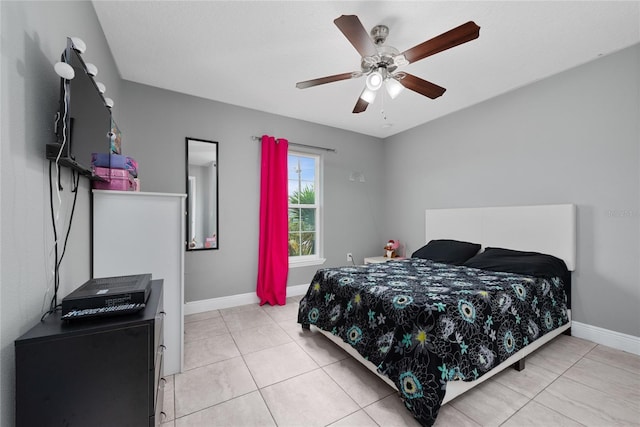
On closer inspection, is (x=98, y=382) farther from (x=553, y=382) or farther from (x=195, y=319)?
(x=553, y=382)

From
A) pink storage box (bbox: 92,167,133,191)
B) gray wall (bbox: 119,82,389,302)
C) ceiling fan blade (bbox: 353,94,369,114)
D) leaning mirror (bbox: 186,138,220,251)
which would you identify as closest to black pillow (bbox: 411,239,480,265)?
gray wall (bbox: 119,82,389,302)

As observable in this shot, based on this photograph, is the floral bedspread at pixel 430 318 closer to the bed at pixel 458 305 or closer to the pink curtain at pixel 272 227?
the bed at pixel 458 305

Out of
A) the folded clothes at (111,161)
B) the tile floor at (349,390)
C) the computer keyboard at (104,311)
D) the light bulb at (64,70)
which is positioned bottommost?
the tile floor at (349,390)

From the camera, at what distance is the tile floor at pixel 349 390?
147 cm

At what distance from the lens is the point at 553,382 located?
179 cm

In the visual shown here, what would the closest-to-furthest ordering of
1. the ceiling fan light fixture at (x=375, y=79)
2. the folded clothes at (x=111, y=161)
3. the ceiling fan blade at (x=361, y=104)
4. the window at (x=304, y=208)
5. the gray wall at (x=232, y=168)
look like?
the folded clothes at (x=111, y=161) < the ceiling fan light fixture at (x=375, y=79) < the ceiling fan blade at (x=361, y=104) < the gray wall at (x=232, y=168) < the window at (x=304, y=208)

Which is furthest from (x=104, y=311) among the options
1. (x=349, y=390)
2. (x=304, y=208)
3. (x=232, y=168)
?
(x=304, y=208)

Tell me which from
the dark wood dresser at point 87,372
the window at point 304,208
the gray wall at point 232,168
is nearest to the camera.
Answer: the dark wood dresser at point 87,372

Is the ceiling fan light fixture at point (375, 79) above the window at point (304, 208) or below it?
above

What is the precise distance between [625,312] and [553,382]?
3.71 feet

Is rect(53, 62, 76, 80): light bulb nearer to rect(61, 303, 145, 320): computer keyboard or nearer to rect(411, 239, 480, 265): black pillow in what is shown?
rect(61, 303, 145, 320): computer keyboard

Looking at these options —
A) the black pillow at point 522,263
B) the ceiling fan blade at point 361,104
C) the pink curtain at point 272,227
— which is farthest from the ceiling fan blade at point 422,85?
the pink curtain at point 272,227

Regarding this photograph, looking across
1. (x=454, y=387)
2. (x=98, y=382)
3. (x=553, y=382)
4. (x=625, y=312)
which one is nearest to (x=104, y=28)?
(x=98, y=382)

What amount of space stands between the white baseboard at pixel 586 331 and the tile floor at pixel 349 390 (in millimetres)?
82
